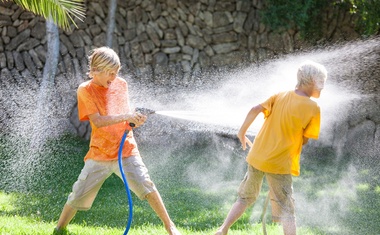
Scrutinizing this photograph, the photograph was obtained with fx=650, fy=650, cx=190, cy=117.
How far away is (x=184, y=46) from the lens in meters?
10.0

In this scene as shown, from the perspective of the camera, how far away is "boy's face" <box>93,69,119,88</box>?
4.33m

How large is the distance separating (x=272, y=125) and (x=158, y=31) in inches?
237

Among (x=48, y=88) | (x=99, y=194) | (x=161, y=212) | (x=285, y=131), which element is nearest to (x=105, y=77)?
(x=161, y=212)

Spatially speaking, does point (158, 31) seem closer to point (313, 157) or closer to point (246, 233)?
point (313, 157)

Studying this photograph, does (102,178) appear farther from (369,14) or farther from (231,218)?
(369,14)

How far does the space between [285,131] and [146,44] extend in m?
6.10

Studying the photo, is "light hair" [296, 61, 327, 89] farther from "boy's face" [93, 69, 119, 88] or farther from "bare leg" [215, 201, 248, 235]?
"boy's face" [93, 69, 119, 88]

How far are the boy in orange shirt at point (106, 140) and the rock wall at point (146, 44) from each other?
544 centimetres

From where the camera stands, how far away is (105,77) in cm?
435

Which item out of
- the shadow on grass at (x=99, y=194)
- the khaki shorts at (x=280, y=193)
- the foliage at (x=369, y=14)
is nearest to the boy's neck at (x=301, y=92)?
the khaki shorts at (x=280, y=193)

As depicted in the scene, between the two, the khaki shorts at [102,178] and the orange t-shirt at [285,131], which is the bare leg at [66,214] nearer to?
the khaki shorts at [102,178]

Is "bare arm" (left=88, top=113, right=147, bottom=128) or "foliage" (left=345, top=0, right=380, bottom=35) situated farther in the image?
"foliage" (left=345, top=0, right=380, bottom=35)

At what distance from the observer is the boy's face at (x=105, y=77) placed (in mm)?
4328

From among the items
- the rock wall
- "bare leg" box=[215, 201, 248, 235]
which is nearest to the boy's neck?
"bare leg" box=[215, 201, 248, 235]
